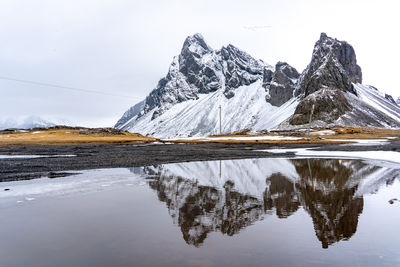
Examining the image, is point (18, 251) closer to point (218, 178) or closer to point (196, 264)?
point (196, 264)

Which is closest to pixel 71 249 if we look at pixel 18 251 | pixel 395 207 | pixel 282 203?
pixel 18 251

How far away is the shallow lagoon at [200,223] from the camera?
6125 mm

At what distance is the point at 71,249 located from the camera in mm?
6594

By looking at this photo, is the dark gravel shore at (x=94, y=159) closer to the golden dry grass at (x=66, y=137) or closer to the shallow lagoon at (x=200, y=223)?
the shallow lagoon at (x=200, y=223)

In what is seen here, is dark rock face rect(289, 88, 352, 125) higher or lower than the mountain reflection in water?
higher

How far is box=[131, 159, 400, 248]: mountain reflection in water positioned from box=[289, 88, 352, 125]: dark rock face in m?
166

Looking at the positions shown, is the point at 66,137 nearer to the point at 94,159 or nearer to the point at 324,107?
the point at 94,159

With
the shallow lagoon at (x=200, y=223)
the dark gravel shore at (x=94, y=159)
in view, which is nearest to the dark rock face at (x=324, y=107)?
the dark gravel shore at (x=94, y=159)

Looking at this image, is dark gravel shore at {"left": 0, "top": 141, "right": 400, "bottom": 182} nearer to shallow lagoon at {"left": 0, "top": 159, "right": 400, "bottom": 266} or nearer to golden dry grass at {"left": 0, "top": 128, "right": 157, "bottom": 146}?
shallow lagoon at {"left": 0, "top": 159, "right": 400, "bottom": 266}

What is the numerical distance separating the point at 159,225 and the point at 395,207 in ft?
Result: 27.0

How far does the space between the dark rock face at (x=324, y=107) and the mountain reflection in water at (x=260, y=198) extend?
543 ft

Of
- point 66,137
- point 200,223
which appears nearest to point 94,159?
point 200,223

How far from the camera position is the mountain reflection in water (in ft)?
26.6

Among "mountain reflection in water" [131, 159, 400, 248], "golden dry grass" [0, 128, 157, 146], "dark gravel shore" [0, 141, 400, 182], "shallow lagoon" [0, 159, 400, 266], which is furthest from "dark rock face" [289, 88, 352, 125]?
"shallow lagoon" [0, 159, 400, 266]
